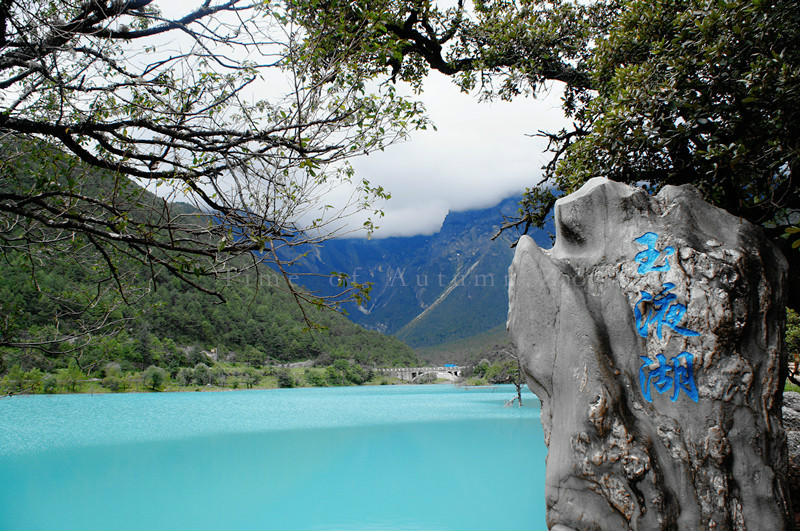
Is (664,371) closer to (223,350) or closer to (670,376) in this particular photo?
(670,376)

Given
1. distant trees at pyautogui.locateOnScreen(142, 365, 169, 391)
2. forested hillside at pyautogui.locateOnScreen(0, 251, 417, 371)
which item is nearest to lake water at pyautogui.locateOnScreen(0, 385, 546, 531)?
distant trees at pyautogui.locateOnScreen(142, 365, 169, 391)

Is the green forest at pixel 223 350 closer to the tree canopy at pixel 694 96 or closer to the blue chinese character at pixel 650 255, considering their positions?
the tree canopy at pixel 694 96

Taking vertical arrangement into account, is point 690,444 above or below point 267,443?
above

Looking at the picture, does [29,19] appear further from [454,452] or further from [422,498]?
[454,452]

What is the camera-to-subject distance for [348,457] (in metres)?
11.6

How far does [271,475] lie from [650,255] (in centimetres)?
895

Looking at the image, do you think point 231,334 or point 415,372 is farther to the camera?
point 415,372

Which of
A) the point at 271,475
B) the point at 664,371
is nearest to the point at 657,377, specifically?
the point at 664,371

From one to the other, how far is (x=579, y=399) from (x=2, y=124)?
3511 mm

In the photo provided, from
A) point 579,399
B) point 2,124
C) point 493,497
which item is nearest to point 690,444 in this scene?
point 579,399

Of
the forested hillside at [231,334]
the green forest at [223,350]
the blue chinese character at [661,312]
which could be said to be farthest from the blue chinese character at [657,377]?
the forested hillside at [231,334]

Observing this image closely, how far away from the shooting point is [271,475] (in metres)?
9.86

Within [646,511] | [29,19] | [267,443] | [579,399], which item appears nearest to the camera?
[29,19]

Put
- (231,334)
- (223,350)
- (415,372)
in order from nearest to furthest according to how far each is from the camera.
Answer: (223,350)
(231,334)
(415,372)
